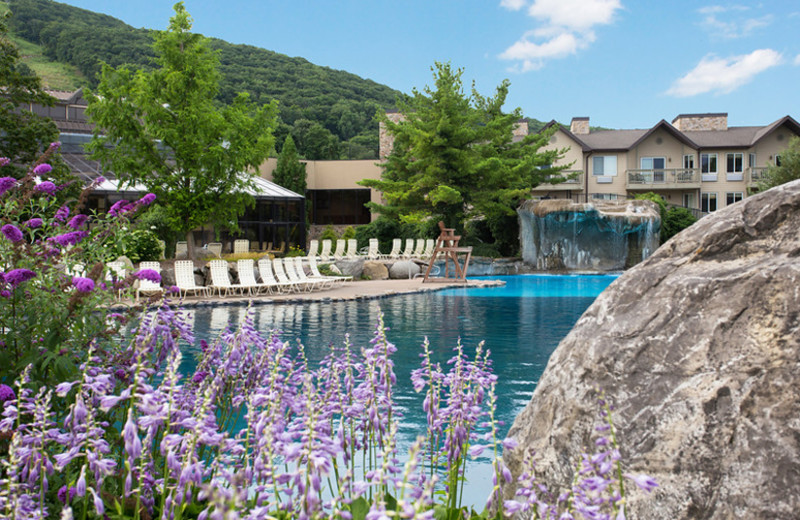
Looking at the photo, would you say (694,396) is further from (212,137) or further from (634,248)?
(634,248)

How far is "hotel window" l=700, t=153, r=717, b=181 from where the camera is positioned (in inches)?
1597

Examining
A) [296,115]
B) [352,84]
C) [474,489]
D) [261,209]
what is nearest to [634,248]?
[261,209]

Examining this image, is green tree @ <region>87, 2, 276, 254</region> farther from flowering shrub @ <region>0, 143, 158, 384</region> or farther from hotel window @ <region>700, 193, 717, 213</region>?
hotel window @ <region>700, 193, 717, 213</region>

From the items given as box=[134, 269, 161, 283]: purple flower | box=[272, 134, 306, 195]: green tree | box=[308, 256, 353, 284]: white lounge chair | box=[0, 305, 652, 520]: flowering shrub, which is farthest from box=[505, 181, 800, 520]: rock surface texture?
box=[272, 134, 306, 195]: green tree

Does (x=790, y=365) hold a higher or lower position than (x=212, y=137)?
lower

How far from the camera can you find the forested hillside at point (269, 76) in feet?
170

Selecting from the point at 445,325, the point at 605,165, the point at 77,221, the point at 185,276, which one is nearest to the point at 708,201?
the point at 605,165

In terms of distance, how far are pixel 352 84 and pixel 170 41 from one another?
1714 inches

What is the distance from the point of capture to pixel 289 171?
37.3 m

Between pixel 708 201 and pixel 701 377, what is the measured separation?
42272mm

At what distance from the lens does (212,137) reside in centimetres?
1836

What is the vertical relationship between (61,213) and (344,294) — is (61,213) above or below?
above

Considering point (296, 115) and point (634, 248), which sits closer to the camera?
point (634, 248)

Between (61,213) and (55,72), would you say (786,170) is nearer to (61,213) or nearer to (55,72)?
(61,213)
